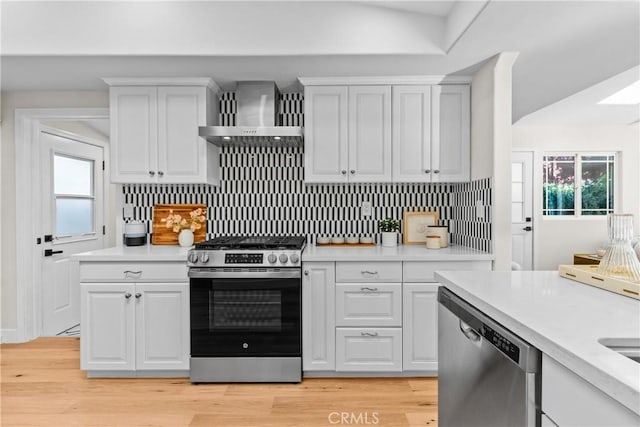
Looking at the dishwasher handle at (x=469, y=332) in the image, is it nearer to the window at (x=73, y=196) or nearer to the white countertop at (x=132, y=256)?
the white countertop at (x=132, y=256)

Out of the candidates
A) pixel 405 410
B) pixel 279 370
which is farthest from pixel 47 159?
pixel 405 410

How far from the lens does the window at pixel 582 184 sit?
20.5ft

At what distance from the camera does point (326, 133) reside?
3289 millimetres

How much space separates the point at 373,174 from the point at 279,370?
161 centimetres

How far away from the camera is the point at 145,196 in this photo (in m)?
3.68

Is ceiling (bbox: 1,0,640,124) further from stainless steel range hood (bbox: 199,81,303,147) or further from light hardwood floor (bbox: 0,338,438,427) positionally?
light hardwood floor (bbox: 0,338,438,427)

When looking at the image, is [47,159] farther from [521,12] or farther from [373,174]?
[521,12]

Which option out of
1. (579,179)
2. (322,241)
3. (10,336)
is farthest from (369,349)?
(579,179)

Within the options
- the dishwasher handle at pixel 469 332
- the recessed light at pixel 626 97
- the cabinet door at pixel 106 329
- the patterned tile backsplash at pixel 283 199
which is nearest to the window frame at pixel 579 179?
the recessed light at pixel 626 97

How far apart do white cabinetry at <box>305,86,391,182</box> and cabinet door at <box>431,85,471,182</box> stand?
38 cm

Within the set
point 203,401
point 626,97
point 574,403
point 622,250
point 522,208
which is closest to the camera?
point 574,403

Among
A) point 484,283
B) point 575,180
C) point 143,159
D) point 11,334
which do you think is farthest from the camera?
point 575,180

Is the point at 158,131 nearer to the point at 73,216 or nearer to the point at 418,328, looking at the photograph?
the point at 73,216

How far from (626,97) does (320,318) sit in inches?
182
